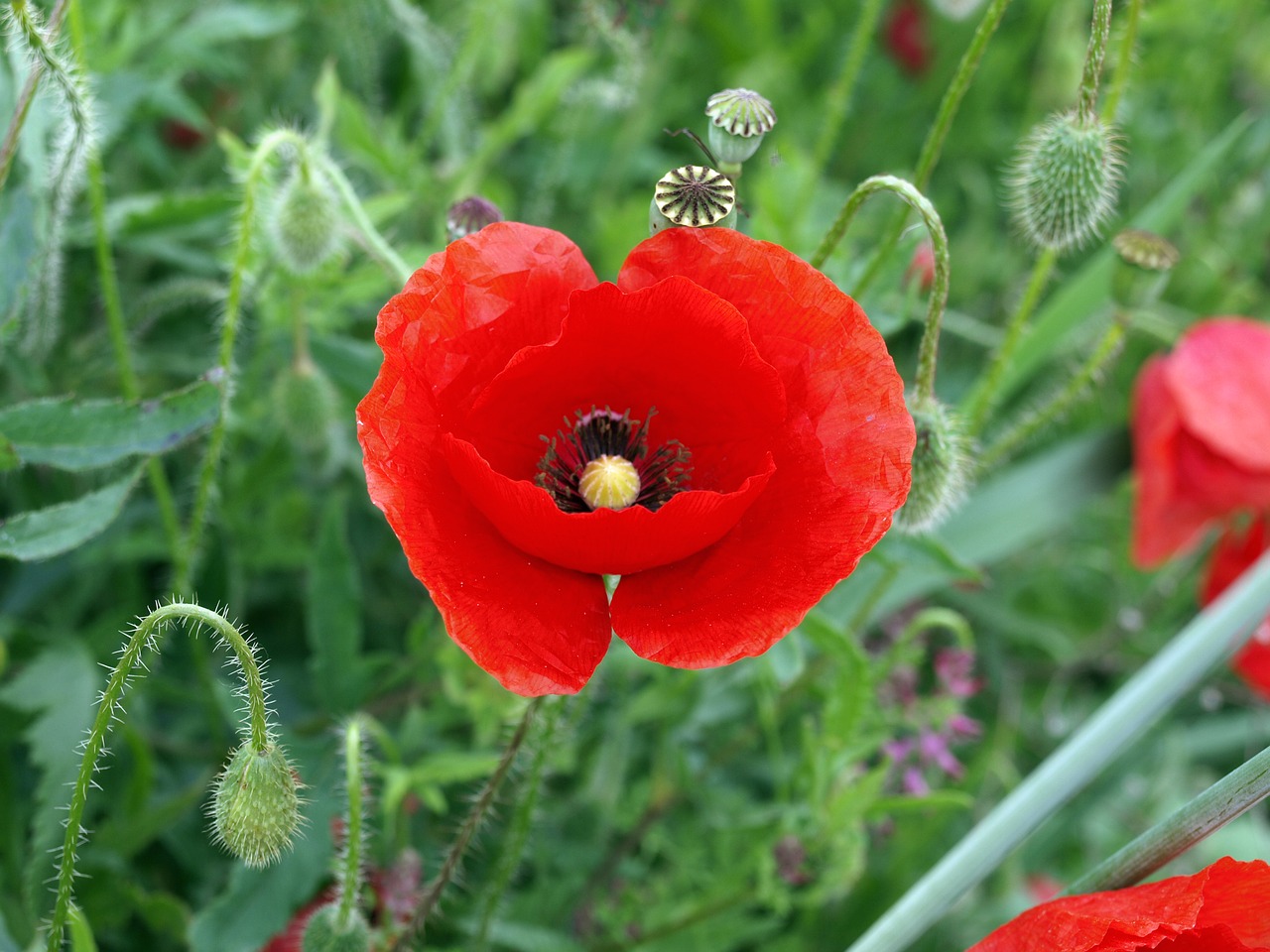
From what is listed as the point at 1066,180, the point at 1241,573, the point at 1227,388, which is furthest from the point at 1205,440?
the point at 1066,180

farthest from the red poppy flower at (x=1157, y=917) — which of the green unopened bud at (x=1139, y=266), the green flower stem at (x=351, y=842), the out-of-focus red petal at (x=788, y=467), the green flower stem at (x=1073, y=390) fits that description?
the green unopened bud at (x=1139, y=266)

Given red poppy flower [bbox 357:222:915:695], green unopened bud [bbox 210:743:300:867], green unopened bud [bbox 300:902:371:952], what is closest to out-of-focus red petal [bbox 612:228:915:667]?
red poppy flower [bbox 357:222:915:695]

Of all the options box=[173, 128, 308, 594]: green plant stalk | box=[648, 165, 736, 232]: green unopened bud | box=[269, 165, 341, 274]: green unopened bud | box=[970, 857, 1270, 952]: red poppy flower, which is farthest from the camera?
box=[269, 165, 341, 274]: green unopened bud

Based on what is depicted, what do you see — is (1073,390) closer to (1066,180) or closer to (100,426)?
(1066,180)

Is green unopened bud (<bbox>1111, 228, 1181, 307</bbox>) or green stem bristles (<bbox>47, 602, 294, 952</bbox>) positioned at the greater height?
green unopened bud (<bbox>1111, 228, 1181, 307</bbox>)

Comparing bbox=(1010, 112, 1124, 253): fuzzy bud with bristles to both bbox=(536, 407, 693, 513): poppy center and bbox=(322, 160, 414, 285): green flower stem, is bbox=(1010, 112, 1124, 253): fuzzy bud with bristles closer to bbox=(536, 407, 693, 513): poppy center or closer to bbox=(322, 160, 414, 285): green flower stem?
bbox=(536, 407, 693, 513): poppy center

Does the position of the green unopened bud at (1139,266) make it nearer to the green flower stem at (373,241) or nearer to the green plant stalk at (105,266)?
the green flower stem at (373,241)

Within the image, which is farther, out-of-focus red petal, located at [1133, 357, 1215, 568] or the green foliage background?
out-of-focus red petal, located at [1133, 357, 1215, 568]

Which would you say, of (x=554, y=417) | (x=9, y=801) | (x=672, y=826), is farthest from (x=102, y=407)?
(x=672, y=826)
